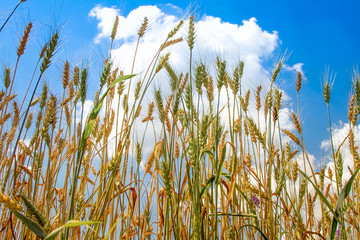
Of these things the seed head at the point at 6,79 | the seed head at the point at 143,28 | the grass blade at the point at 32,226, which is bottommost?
the grass blade at the point at 32,226

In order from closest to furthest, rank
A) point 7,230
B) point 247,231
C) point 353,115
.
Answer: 1. point 7,230
2. point 247,231
3. point 353,115

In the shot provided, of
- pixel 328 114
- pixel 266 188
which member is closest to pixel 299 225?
pixel 266 188

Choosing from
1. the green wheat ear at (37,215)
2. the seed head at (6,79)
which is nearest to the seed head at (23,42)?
the seed head at (6,79)

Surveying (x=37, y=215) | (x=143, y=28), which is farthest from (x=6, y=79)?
(x=37, y=215)

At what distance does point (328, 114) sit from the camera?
189cm

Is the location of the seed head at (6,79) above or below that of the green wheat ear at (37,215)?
above

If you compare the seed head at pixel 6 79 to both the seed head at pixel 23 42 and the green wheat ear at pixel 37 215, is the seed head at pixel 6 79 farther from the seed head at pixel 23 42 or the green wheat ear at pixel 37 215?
the green wheat ear at pixel 37 215

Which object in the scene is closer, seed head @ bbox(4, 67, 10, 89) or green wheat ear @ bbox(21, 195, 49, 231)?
green wheat ear @ bbox(21, 195, 49, 231)

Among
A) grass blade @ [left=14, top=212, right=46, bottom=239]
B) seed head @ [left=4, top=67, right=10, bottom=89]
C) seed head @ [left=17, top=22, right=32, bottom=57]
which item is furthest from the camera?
seed head @ [left=4, top=67, right=10, bottom=89]

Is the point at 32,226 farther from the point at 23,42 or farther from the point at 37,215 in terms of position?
the point at 23,42

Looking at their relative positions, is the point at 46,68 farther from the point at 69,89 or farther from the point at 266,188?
the point at 266,188

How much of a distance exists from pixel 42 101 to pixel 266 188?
1.47 m

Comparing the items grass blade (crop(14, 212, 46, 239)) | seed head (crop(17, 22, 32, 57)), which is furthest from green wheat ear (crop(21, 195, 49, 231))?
seed head (crop(17, 22, 32, 57))

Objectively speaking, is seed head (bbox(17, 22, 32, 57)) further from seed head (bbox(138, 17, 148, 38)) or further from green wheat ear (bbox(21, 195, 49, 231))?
green wheat ear (bbox(21, 195, 49, 231))
